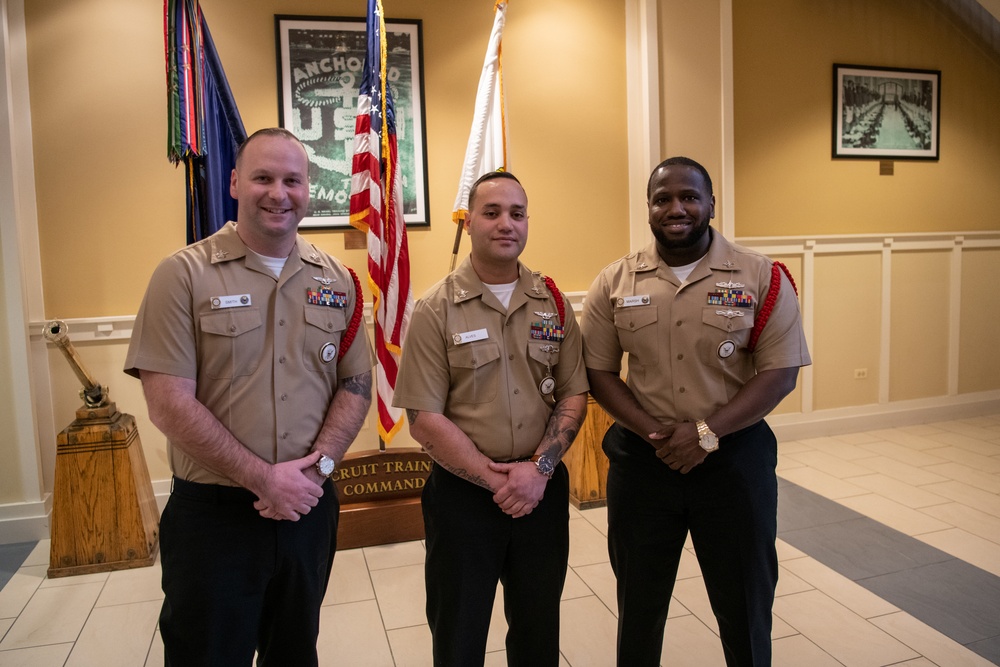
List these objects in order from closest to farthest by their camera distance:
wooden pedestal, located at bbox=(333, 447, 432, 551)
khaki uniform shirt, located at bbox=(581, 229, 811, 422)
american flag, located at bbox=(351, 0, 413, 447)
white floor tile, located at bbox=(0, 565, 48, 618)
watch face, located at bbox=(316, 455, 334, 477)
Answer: watch face, located at bbox=(316, 455, 334, 477)
khaki uniform shirt, located at bbox=(581, 229, 811, 422)
white floor tile, located at bbox=(0, 565, 48, 618)
american flag, located at bbox=(351, 0, 413, 447)
wooden pedestal, located at bbox=(333, 447, 432, 551)

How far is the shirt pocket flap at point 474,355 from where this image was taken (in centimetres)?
179

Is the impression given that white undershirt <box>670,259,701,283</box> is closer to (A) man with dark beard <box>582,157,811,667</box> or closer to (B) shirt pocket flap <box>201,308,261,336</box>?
(A) man with dark beard <box>582,157,811,667</box>

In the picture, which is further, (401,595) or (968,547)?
(968,547)

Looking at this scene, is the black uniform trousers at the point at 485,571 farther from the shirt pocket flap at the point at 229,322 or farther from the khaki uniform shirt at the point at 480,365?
the shirt pocket flap at the point at 229,322

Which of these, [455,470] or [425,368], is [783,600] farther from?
[425,368]

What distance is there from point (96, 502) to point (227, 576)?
6.80ft

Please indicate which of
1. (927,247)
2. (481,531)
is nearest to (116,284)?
(481,531)

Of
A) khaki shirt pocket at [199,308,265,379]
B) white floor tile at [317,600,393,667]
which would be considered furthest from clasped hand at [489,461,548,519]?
white floor tile at [317,600,393,667]

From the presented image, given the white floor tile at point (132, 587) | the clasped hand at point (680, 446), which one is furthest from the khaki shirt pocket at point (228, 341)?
the white floor tile at point (132, 587)

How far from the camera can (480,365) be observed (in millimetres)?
1788

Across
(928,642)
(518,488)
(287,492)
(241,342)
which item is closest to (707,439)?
(518,488)

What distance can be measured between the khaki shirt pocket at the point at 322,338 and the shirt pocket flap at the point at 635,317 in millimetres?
754

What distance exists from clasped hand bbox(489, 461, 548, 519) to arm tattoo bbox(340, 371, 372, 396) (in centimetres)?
38

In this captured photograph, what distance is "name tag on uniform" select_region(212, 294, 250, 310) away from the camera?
1604 millimetres
